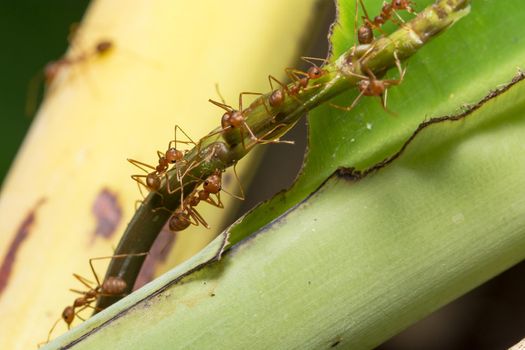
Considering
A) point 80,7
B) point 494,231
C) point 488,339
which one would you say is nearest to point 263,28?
point 80,7

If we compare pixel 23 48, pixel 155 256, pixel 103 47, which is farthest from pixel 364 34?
pixel 23 48

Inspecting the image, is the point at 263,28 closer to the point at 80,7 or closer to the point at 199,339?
the point at 80,7

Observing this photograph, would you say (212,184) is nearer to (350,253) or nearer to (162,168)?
(162,168)

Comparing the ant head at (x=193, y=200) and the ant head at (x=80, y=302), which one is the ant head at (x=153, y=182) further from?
the ant head at (x=80, y=302)

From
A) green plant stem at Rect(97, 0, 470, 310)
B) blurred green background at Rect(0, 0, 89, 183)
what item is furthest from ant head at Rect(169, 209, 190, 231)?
blurred green background at Rect(0, 0, 89, 183)

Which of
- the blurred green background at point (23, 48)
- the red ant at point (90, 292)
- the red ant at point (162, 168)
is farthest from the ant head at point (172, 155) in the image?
the blurred green background at point (23, 48)
